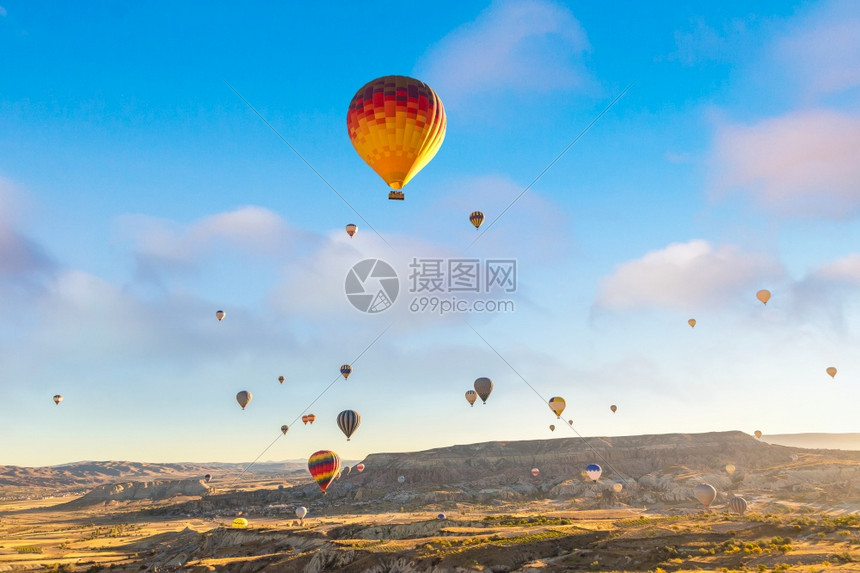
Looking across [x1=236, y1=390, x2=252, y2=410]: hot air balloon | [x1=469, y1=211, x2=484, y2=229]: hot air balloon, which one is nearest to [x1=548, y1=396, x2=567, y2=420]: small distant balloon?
[x1=469, y1=211, x2=484, y2=229]: hot air balloon

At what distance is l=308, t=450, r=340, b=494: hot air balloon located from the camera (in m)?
66.8

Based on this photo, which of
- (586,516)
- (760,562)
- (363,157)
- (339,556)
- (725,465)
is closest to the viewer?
(760,562)

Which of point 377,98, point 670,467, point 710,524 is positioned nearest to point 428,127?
point 377,98

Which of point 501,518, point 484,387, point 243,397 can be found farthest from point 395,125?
point 243,397

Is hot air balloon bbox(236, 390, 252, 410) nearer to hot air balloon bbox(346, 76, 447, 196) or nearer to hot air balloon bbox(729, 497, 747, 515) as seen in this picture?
hot air balloon bbox(346, 76, 447, 196)

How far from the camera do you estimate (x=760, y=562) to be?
36.3 m

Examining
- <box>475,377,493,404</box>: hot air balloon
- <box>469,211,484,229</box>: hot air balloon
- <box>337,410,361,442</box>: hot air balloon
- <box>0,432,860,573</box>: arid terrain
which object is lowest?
<box>0,432,860,573</box>: arid terrain

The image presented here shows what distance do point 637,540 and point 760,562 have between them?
10.1m

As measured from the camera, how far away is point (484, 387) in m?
65.5

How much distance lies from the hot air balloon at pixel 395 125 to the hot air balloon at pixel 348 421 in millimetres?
35818

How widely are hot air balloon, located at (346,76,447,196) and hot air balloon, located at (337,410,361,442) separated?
1410 inches

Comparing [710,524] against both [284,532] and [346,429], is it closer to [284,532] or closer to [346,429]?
[346,429]

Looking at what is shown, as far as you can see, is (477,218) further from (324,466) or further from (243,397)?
(243,397)

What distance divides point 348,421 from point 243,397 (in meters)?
26.7
